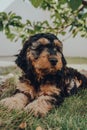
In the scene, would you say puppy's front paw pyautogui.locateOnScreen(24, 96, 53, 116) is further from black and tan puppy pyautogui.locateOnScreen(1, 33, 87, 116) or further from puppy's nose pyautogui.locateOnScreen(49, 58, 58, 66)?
puppy's nose pyautogui.locateOnScreen(49, 58, 58, 66)

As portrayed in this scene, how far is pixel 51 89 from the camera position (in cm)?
461

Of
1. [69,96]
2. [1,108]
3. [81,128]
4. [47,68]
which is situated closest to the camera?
[81,128]

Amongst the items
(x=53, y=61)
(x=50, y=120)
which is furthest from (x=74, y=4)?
(x=53, y=61)

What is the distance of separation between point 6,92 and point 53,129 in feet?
6.08

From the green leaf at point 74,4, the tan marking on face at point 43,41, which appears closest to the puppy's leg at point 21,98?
the tan marking on face at point 43,41

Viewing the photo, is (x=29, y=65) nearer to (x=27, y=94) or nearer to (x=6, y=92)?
(x=27, y=94)

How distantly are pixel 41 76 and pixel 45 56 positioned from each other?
27 cm

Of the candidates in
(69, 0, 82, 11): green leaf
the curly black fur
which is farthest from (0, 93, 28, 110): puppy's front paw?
(69, 0, 82, 11): green leaf

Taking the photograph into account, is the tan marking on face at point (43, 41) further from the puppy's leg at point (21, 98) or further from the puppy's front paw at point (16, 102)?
the puppy's front paw at point (16, 102)

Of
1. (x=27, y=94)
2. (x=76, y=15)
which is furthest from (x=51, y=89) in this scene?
(x=76, y=15)

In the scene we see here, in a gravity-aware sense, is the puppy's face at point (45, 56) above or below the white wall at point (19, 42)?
above

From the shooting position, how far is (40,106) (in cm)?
423

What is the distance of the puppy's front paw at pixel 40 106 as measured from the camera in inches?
159

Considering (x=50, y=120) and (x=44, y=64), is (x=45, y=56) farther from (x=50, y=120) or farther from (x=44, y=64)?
(x=50, y=120)
